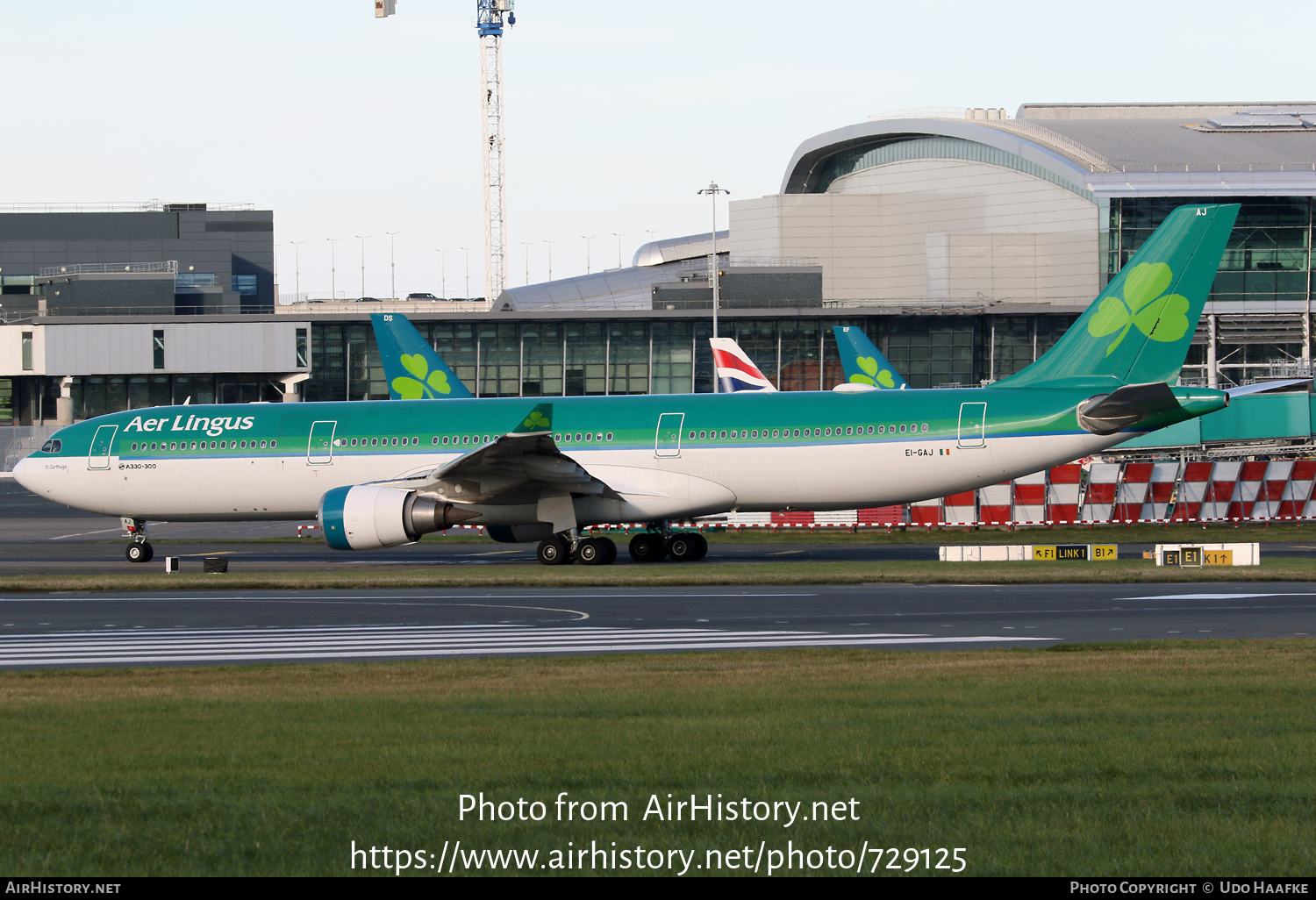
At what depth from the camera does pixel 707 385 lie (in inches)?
2992

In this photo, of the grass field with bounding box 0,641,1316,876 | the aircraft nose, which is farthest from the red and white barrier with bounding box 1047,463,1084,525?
the grass field with bounding box 0,641,1316,876

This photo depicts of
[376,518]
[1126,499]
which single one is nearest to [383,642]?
[376,518]

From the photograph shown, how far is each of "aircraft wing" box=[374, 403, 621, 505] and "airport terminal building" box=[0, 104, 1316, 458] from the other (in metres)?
44.5

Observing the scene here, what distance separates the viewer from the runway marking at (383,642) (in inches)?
626

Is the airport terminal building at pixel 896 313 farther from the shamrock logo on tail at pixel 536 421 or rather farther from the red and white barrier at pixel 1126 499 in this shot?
the shamrock logo on tail at pixel 536 421

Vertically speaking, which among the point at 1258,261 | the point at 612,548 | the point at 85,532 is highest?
the point at 1258,261

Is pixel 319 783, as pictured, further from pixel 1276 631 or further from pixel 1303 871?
pixel 1276 631

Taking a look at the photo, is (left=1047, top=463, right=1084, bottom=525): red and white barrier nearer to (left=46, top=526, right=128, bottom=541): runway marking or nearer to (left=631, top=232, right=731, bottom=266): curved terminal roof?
(left=46, top=526, right=128, bottom=541): runway marking

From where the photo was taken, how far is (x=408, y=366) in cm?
3841

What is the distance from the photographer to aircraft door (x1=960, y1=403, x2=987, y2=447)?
28719mm

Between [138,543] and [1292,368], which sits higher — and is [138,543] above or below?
below

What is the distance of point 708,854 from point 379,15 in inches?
5582

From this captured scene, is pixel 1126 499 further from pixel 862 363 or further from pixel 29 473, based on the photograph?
pixel 29 473

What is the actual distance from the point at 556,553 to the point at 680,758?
22.0 m
